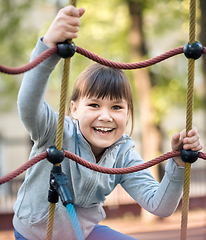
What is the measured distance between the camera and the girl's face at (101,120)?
3.37 ft

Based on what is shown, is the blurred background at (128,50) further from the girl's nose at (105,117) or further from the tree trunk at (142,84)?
the girl's nose at (105,117)

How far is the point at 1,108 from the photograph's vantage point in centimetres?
580

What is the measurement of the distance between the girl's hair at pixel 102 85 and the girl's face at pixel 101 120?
0.02 m

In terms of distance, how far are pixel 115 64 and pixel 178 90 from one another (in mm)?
3632

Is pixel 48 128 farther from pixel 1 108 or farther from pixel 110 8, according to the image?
pixel 1 108

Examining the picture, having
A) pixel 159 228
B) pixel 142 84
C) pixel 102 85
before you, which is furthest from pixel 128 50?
pixel 102 85

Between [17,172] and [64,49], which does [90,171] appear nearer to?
[17,172]

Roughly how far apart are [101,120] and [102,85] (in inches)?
4.6

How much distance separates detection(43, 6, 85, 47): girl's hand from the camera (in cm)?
77

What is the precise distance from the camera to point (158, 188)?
1059mm

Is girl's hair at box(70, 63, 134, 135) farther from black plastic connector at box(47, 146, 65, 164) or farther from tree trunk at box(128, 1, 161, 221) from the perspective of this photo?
tree trunk at box(128, 1, 161, 221)

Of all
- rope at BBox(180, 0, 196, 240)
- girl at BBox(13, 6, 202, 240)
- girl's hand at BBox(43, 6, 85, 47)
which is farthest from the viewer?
girl at BBox(13, 6, 202, 240)

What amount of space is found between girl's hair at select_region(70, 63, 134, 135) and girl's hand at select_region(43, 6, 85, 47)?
0.91 feet

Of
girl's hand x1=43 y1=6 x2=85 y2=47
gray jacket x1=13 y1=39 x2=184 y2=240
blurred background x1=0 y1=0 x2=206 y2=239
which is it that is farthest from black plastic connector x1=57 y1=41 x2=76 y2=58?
blurred background x1=0 y1=0 x2=206 y2=239
